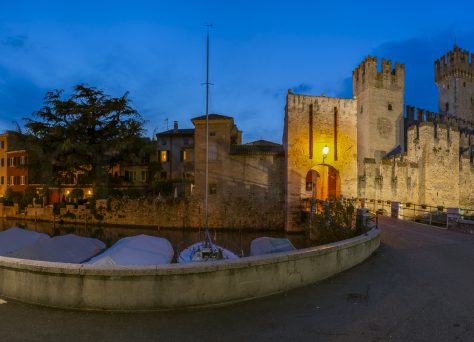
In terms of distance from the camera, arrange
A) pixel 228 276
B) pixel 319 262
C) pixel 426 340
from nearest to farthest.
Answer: pixel 426 340
pixel 228 276
pixel 319 262

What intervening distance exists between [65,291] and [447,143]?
44891 millimetres

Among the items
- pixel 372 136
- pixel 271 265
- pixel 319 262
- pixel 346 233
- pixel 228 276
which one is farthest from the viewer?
pixel 372 136

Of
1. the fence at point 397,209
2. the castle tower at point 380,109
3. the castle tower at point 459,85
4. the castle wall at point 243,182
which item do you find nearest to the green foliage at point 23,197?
the castle wall at point 243,182

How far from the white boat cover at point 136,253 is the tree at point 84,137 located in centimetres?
2491

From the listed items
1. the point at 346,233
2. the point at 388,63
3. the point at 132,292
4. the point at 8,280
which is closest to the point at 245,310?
the point at 132,292

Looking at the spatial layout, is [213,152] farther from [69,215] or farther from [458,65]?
[458,65]

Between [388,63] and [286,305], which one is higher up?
[388,63]

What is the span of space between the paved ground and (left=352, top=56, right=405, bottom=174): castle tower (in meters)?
34.1

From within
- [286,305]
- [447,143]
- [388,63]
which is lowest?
[286,305]

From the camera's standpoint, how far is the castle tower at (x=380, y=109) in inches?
1528

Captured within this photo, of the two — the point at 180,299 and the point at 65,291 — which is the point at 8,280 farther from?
the point at 180,299

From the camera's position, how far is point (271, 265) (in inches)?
240

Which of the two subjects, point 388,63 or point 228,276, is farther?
point 388,63

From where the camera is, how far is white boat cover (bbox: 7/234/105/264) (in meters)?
12.8
